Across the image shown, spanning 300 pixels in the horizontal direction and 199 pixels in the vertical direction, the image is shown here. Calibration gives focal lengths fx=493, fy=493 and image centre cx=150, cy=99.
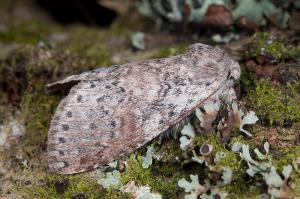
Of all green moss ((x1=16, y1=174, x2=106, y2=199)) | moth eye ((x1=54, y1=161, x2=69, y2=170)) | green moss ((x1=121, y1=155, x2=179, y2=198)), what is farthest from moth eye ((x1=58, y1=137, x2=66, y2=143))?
green moss ((x1=121, y1=155, x2=179, y2=198))

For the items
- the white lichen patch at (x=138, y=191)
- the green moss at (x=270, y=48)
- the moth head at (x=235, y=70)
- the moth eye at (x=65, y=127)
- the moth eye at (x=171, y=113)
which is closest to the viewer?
the white lichen patch at (x=138, y=191)

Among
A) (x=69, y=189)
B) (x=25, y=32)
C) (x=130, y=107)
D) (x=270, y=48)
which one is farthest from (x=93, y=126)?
(x=25, y=32)

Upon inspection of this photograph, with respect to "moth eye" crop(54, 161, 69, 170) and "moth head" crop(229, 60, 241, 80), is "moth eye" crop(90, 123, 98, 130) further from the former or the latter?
"moth head" crop(229, 60, 241, 80)

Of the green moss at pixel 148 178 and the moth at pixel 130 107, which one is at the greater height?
the moth at pixel 130 107

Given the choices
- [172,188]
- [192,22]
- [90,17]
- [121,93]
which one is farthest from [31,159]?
[90,17]

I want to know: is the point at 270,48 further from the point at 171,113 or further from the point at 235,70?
the point at 171,113

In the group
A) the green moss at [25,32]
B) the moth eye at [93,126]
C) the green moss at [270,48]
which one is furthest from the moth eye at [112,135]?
the green moss at [25,32]

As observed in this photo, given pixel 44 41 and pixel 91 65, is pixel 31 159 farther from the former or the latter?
pixel 44 41

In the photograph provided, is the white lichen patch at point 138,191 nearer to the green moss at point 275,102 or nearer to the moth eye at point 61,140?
the moth eye at point 61,140
